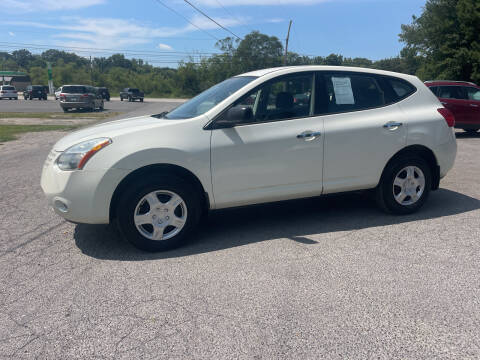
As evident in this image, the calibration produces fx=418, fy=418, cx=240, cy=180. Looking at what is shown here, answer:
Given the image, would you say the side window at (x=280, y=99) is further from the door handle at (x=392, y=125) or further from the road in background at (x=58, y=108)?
the road in background at (x=58, y=108)

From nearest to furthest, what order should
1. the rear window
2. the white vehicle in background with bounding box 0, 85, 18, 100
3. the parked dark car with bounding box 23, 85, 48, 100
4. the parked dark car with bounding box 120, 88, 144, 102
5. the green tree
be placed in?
the green tree < the rear window < the white vehicle in background with bounding box 0, 85, 18, 100 < the parked dark car with bounding box 23, 85, 48, 100 < the parked dark car with bounding box 120, 88, 144, 102

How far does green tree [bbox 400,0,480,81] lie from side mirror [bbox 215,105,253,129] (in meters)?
23.3

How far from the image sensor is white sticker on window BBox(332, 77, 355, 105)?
496 centimetres

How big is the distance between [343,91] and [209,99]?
161 centimetres

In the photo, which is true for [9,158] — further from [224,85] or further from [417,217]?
[417,217]

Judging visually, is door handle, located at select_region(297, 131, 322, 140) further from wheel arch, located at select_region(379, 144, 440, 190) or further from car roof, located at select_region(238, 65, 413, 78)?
wheel arch, located at select_region(379, 144, 440, 190)

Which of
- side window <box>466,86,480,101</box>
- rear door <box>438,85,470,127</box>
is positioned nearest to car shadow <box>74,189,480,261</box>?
rear door <box>438,85,470,127</box>

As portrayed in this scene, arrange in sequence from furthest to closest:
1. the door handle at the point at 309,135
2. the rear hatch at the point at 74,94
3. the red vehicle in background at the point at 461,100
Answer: the rear hatch at the point at 74,94
the red vehicle in background at the point at 461,100
the door handle at the point at 309,135

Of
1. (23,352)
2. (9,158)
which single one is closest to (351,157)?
(23,352)

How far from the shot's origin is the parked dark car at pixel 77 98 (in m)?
28.7

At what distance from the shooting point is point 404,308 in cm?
312

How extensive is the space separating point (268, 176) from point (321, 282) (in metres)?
1.40

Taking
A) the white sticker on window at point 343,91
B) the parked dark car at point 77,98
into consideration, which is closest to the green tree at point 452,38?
the white sticker on window at point 343,91

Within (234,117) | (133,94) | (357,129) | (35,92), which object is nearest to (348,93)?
(357,129)
